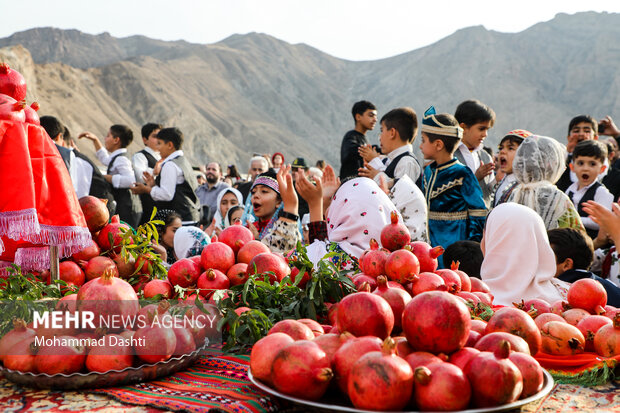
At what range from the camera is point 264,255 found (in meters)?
2.36

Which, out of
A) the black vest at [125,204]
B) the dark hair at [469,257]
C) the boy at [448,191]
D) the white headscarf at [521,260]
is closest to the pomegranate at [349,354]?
the white headscarf at [521,260]

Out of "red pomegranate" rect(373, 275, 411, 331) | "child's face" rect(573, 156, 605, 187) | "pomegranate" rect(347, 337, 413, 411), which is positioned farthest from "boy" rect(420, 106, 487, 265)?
"pomegranate" rect(347, 337, 413, 411)

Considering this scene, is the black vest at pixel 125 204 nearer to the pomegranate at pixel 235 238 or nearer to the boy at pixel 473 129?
the boy at pixel 473 129

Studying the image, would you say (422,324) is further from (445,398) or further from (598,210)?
(598,210)

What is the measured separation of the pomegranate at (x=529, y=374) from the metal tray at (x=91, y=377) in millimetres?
1051

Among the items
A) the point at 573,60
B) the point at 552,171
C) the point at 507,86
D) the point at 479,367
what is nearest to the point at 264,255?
the point at 479,367

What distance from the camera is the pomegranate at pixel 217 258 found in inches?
97.9

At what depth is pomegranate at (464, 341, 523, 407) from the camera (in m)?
1.33

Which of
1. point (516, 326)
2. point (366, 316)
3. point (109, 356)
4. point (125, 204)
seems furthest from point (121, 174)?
point (516, 326)

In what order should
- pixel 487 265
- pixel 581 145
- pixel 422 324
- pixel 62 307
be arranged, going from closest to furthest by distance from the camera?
pixel 422 324 < pixel 62 307 < pixel 487 265 < pixel 581 145

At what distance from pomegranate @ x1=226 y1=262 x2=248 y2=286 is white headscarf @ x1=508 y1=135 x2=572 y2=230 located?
2580 mm

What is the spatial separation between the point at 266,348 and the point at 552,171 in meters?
3.38

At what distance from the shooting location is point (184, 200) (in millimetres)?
6840

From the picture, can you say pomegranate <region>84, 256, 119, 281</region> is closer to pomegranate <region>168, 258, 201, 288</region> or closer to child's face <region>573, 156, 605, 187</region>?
pomegranate <region>168, 258, 201, 288</region>
